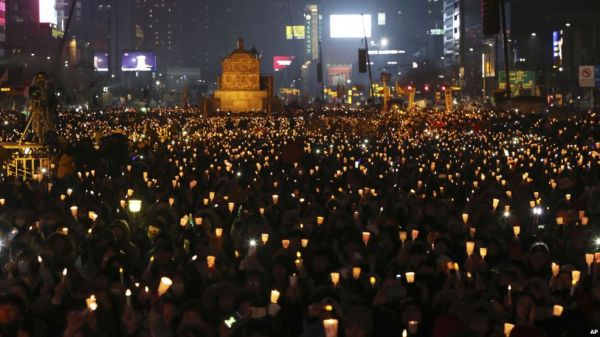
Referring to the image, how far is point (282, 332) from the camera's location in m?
9.44

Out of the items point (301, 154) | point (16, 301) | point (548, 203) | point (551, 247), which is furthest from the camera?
point (301, 154)

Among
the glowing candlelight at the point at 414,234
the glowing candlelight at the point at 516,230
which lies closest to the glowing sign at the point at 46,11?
the glowing candlelight at the point at 516,230

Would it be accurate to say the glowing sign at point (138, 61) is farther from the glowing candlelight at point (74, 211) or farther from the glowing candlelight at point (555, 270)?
the glowing candlelight at point (555, 270)

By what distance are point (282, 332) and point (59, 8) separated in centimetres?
17604

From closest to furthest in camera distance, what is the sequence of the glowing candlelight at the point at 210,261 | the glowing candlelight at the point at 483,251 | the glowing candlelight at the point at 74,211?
the glowing candlelight at the point at 210,261 → the glowing candlelight at the point at 483,251 → the glowing candlelight at the point at 74,211

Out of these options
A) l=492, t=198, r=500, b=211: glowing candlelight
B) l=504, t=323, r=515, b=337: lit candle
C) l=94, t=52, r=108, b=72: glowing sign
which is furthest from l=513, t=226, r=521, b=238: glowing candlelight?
l=94, t=52, r=108, b=72: glowing sign

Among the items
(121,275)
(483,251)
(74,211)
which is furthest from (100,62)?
→ (121,275)

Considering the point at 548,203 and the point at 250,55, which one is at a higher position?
the point at 250,55

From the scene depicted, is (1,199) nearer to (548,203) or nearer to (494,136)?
(548,203)

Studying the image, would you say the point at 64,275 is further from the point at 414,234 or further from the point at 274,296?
the point at 414,234

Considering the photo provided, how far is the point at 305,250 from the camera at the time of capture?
12.5 metres

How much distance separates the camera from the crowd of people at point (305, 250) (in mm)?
9414

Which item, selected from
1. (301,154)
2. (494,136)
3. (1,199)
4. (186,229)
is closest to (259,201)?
(186,229)

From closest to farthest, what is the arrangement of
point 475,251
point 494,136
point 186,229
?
point 475,251
point 186,229
point 494,136
